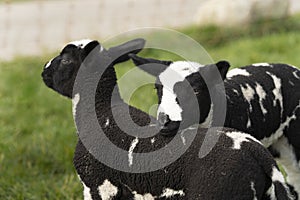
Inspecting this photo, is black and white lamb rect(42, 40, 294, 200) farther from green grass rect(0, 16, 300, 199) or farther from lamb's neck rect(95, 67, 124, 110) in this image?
green grass rect(0, 16, 300, 199)

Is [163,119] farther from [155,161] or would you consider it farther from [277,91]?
[277,91]

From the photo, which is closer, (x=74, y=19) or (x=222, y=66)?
(x=222, y=66)

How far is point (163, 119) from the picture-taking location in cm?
288

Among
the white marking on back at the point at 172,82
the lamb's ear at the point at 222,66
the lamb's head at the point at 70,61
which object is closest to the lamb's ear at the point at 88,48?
the lamb's head at the point at 70,61

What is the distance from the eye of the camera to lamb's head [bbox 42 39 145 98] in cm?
314

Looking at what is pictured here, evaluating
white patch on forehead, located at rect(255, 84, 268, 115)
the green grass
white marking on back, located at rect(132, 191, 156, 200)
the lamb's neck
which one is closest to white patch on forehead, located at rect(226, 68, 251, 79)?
white patch on forehead, located at rect(255, 84, 268, 115)

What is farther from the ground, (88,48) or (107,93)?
(88,48)

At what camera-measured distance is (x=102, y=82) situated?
3.17 m

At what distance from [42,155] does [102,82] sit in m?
1.68

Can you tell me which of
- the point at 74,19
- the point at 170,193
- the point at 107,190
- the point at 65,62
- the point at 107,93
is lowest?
the point at 74,19

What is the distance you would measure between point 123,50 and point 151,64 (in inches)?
6.9

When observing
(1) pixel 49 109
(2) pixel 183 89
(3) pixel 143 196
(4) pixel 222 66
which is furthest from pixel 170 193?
(1) pixel 49 109

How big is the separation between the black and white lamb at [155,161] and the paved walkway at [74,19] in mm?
4338

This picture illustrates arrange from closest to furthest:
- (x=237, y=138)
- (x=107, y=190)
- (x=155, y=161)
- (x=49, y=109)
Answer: (x=237, y=138)
(x=155, y=161)
(x=107, y=190)
(x=49, y=109)
